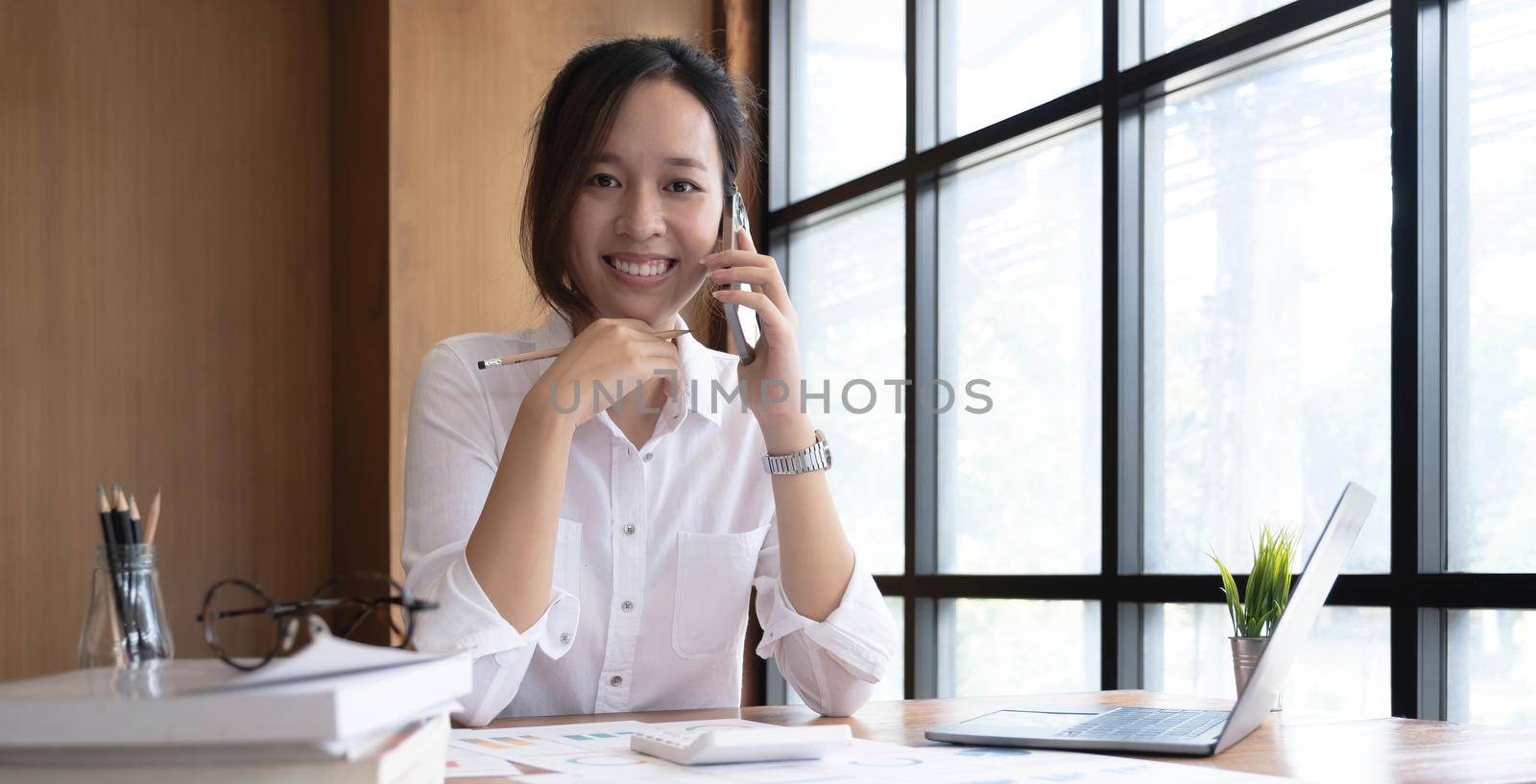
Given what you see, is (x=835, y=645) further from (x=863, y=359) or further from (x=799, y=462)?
(x=863, y=359)

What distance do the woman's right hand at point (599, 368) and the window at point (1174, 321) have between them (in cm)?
129

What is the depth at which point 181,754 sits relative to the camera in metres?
0.61

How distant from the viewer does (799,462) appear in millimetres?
1549

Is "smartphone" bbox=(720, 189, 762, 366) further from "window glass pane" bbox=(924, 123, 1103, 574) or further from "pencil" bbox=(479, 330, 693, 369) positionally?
"window glass pane" bbox=(924, 123, 1103, 574)

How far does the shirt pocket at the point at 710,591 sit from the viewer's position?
163 cm

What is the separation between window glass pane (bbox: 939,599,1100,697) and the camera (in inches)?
113

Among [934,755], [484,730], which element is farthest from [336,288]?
[934,755]

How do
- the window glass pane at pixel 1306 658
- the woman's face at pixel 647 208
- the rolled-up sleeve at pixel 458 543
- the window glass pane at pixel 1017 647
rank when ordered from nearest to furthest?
the rolled-up sleeve at pixel 458 543, the woman's face at pixel 647 208, the window glass pane at pixel 1306 658, the window glass pane at pixel 1017 647

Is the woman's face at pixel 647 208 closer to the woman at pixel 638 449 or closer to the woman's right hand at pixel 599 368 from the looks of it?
the woman at pixel 638 449

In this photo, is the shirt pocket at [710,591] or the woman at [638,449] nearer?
the woman at [638,449]

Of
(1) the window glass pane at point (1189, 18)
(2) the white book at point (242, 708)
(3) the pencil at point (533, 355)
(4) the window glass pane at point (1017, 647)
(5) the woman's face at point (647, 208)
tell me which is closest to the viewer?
(2) the white book at point (242, 708)

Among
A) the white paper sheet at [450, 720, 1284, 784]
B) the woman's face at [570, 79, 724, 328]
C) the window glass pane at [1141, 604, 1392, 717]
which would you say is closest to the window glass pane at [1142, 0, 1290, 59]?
the window glass pane at [1141, 604, 1392, 717]

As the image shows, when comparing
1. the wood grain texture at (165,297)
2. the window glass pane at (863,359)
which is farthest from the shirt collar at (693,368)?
the wood grain texture at (165,297)

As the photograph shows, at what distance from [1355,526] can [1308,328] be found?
1.38 metres
